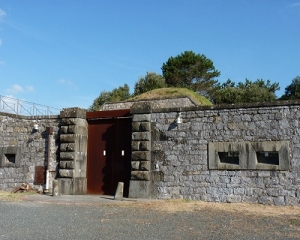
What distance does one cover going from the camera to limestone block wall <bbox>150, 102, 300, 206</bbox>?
1012 centimetres

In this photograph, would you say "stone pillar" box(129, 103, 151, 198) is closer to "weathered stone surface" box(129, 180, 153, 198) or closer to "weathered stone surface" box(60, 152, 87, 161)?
"weathered stone surface" box(129, 180, 153, 198)

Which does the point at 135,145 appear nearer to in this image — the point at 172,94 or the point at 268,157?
the point at 268,157

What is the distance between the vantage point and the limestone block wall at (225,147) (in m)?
10.1

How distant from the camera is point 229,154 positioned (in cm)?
1090

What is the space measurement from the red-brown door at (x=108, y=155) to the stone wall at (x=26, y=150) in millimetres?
1381

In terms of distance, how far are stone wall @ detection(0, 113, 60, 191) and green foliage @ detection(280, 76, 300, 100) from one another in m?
34.8

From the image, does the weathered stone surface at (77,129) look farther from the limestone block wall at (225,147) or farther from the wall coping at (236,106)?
the limestone block wall at (225,147)

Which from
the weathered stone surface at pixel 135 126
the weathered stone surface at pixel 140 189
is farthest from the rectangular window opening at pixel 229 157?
the weathered stone surface at pixel 135 126

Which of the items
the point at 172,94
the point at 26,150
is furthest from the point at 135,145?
the point at 172,94

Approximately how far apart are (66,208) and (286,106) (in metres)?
6.61

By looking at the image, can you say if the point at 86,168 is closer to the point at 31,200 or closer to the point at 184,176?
the point at 31,200

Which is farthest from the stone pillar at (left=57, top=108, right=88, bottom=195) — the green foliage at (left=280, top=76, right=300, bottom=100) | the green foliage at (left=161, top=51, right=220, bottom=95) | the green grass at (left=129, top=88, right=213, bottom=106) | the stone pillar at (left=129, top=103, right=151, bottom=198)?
the green foliage at (left=280, top=76, right=300, bottom=100)

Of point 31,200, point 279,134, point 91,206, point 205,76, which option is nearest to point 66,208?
point 91,206

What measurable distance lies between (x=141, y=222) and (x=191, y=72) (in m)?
34.9
